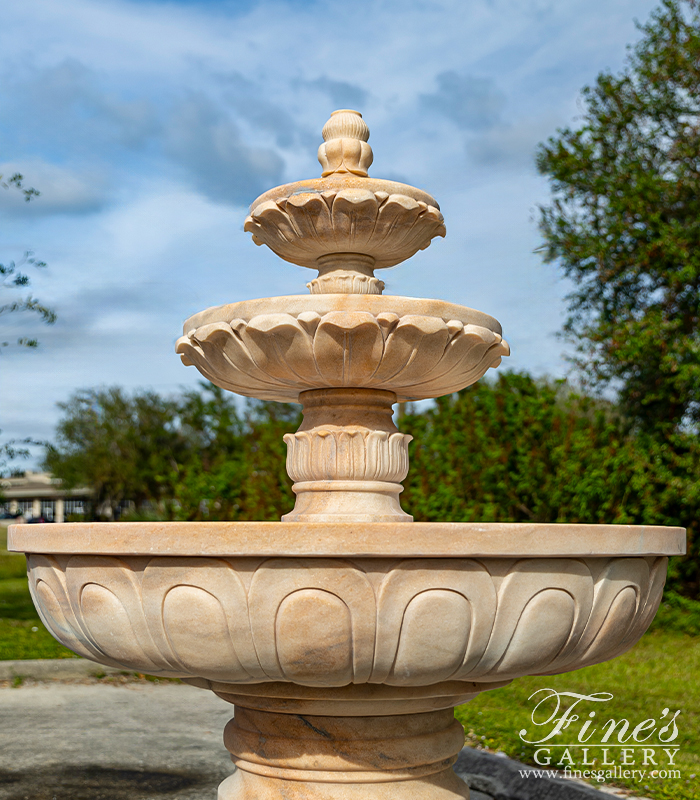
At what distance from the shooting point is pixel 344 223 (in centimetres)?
360

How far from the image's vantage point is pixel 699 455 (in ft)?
31.8

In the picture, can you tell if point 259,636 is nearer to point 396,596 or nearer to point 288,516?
point 396,596

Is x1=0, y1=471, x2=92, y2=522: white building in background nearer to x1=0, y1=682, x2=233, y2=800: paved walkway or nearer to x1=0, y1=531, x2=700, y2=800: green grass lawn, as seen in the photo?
x1=0, y1=531, x2=700, y2=800: green grass lawn

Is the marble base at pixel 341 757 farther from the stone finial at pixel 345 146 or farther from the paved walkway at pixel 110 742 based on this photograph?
the stone finial at pixel 345 146

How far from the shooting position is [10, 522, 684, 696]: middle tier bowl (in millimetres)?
2049

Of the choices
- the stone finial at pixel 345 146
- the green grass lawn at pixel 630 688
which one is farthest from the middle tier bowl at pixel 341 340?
the green grass lawn at pixel 630 688

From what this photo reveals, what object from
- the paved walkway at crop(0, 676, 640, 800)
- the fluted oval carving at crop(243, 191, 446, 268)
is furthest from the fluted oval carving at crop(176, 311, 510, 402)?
the paved walkway at crop(0, 676, 640, 800)

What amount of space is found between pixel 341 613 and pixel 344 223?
6.64ft

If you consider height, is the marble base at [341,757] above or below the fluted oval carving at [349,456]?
below

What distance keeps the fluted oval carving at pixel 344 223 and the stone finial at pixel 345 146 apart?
20 millimetres

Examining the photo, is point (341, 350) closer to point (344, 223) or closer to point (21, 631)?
point (344, 223)

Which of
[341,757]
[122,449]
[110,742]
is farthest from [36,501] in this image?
[341,757]

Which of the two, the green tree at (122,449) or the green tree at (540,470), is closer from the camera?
the green tree at (540,470)

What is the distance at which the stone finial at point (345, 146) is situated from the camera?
3.81 m
